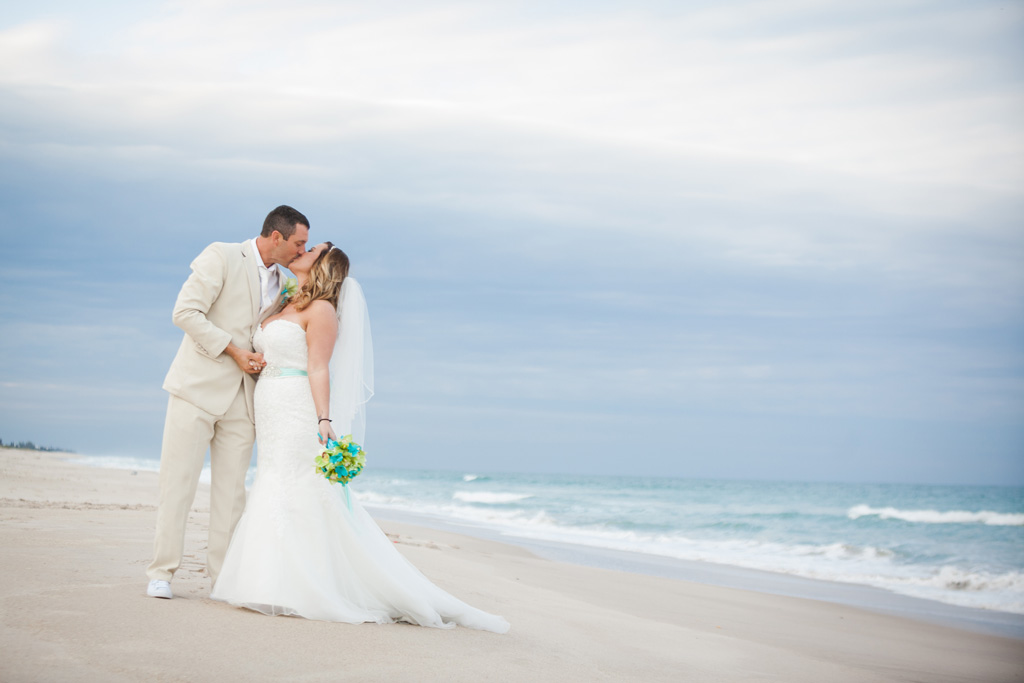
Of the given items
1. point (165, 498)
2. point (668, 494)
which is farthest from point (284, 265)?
point (668, 494)

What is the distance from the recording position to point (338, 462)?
14.3ft

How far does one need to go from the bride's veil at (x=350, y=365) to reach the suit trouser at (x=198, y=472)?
1.69 ft

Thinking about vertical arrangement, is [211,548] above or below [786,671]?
above

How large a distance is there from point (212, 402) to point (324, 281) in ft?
3.00

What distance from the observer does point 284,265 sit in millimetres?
5008

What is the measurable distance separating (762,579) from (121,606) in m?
Answer: 10.00

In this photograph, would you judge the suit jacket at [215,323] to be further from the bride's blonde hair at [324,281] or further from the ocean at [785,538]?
the ocean at [785,538]

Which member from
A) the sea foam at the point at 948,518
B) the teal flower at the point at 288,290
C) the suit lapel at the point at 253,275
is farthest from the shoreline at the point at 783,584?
the sea foam at the point at 948,518

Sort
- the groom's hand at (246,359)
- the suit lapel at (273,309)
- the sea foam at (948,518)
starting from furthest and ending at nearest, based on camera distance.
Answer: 1. the sea foam at (948,518)
2. the suit lapel at (273,309)
3. the groom's hand at (246,359)

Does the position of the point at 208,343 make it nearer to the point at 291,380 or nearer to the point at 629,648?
the point at 291,380

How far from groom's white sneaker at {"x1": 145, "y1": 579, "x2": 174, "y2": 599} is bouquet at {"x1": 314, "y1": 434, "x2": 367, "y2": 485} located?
3.31 ft

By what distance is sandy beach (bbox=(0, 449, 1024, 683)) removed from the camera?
11.6 ft

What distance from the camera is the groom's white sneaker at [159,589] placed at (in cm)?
439

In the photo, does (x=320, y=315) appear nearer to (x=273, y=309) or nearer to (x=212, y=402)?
(x=273, y=309)
